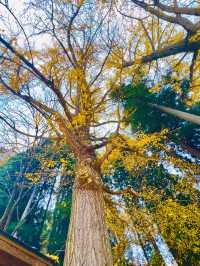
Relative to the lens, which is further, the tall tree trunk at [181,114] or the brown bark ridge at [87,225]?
the tall tree trunk at [181,114]

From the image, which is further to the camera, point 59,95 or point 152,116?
point 152,116

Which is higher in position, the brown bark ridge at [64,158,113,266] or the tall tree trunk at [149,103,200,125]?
the tall tree trunk at [149,103,200,125]

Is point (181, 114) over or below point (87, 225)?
over

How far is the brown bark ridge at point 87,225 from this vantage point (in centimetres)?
303

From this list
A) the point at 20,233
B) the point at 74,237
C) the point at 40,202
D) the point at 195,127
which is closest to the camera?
the point at 74,237

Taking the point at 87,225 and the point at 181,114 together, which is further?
the point at 181,114

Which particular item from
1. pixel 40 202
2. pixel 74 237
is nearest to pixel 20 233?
pixel 40 202

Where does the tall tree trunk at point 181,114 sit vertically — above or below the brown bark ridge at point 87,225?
above

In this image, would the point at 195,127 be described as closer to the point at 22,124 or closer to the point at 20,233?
the point at 22,124

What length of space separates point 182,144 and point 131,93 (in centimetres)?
231

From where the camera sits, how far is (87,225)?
3453 millimetres

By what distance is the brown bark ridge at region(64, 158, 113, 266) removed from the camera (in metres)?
3.03

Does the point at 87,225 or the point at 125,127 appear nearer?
the point at 87,225

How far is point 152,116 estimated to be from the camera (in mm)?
7707
